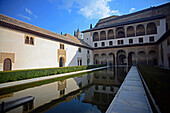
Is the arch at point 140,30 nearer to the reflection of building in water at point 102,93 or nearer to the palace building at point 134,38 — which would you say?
the palace building at point 134,38

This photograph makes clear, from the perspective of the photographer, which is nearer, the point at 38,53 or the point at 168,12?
the point at 38,53

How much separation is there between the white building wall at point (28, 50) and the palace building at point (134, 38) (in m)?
16.7

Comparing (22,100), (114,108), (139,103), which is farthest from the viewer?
(139,103)

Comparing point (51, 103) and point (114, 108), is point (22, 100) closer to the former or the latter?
point (51, 103)

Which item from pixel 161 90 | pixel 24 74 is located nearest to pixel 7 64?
pixel 24 74

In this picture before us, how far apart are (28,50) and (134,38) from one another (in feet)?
79.5

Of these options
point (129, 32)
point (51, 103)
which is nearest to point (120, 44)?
point (129, 32)

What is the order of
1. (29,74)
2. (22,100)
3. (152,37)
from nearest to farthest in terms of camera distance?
(22,100)
(29,74)
(152,37)

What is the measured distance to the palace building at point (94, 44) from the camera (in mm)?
8812

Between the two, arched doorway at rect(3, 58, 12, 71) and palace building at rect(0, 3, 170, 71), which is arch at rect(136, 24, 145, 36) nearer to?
palace building at rect(0, 3, 170, 71)

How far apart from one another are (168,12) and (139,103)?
3251 cm

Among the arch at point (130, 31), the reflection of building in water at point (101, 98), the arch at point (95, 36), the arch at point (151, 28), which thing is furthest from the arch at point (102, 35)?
the reflection of building in water at point (101, 98)

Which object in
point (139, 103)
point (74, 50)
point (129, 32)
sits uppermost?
point (129, 32)

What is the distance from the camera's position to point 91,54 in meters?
26.8
